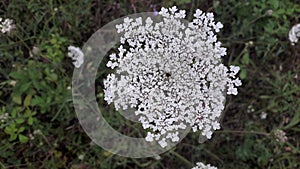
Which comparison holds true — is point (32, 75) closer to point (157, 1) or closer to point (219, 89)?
point (157, 1)

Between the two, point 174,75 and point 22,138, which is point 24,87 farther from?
point 174,75

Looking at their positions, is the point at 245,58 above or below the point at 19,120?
above

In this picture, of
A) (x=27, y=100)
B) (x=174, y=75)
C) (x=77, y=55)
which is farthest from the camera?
(x=27, y=100)

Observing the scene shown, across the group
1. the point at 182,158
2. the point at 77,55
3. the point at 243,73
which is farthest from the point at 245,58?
the point at 77,55

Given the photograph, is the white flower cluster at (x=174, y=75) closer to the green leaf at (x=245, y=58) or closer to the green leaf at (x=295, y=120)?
the green leaf at (x=245, y=58)

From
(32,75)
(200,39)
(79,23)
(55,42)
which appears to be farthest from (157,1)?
(200,39)

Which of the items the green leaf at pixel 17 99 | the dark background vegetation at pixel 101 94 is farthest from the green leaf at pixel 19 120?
the green leaf at pixel 17 99
